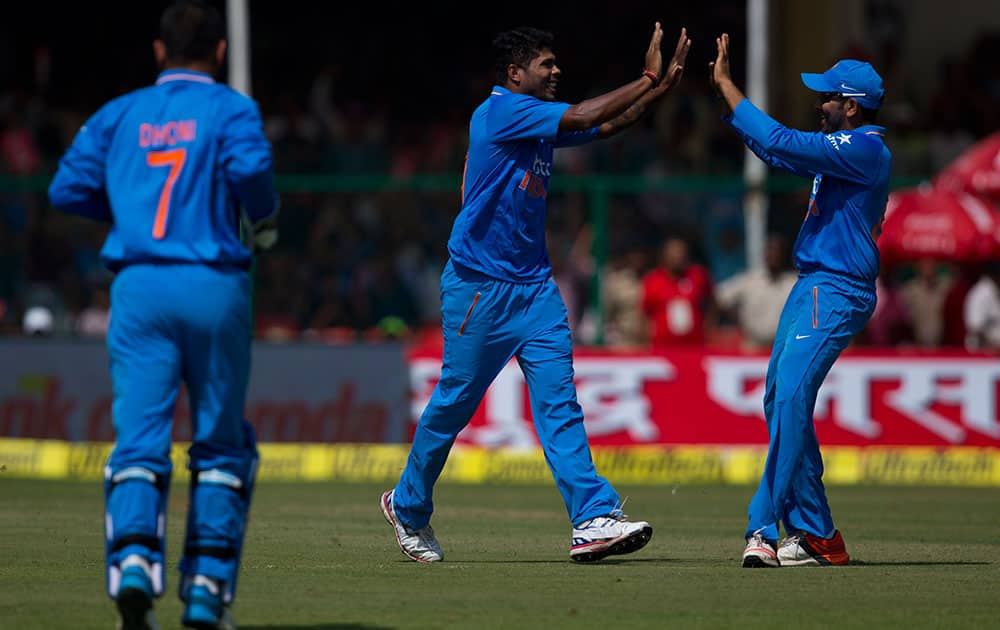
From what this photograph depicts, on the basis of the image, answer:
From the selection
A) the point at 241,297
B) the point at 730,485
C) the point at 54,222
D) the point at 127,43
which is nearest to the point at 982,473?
the point at 730,485

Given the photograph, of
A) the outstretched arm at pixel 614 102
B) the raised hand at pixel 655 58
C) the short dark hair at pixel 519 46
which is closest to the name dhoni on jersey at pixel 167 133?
the outstretched arm at pixel 614 102

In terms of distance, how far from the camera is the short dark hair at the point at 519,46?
9156mm

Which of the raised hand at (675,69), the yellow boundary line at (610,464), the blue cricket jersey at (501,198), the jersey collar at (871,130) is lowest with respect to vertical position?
the yellow boundary line at (610,464)

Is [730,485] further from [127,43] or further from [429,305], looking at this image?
[127,43]

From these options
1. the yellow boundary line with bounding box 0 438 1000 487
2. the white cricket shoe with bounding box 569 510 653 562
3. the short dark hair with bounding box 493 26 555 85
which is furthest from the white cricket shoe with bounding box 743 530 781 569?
the yellow boundary line with bounding box 0 438 1000 487

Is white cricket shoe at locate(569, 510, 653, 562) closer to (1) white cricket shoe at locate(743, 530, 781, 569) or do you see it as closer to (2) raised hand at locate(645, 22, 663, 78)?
(1) white cricket shoe at locate(743, 530, 781, 569)

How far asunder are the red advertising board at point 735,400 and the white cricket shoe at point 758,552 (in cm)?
767

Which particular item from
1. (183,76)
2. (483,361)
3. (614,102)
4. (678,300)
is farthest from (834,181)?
(678,300)

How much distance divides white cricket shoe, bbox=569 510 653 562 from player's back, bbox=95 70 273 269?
2.89 meters

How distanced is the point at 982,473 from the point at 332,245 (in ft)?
21.1

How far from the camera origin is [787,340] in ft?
30.0

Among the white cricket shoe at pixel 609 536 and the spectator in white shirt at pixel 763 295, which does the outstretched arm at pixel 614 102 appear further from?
the spectator in white shirt at pixel 763 295

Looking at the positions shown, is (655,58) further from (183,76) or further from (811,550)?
(183,76)

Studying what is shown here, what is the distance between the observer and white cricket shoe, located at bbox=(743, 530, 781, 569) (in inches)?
351
